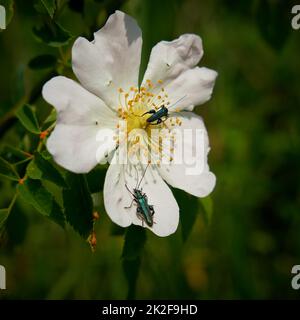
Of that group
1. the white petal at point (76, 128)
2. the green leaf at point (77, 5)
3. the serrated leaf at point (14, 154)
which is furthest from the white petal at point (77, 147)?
the green leaf at point (77, 5)

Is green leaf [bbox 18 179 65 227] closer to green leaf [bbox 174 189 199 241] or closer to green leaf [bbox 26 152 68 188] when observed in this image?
green leaf [bbox 26 152 68 188]

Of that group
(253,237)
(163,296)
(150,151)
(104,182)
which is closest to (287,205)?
(253,237)

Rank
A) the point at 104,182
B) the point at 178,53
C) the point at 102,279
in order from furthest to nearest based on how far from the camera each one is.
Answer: the point at 102,279, the point at 178,53, the point at 104,182

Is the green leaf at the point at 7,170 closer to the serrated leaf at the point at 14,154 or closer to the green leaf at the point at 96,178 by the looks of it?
the serrated leaf at the point at 14,154

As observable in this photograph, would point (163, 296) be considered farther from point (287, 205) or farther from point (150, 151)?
point (287, 205)
